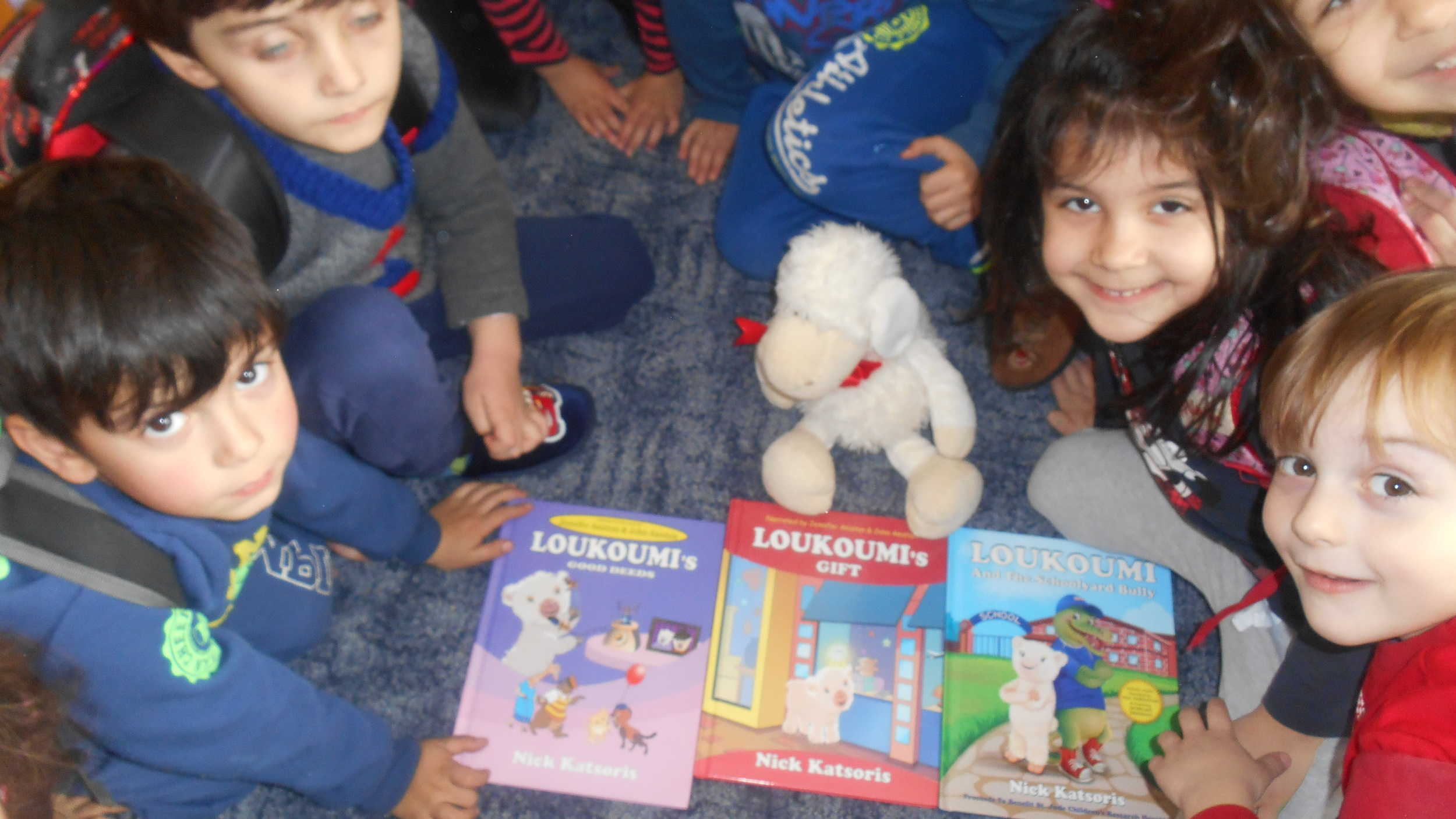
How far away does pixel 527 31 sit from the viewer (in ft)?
3.81

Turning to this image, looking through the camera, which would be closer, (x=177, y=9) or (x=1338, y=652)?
(x=177, y=9)

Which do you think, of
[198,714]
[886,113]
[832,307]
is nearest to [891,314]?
[832,307]

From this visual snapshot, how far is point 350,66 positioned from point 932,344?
23.4 inches

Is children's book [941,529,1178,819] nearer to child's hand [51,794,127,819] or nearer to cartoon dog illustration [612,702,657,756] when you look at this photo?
cartoon dog illustration [612,702,657,756]

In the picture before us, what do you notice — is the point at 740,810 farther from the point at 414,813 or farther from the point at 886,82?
the point at 886,82

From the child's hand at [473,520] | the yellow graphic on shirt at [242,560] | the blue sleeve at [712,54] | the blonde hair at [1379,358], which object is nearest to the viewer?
the blonde hair at [1379,358]

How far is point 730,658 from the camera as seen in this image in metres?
0.94

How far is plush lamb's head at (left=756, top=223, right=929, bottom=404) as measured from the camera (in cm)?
82

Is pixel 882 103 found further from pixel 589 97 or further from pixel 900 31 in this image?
pixel 589 97

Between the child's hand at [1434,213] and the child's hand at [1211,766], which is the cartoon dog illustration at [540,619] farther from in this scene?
the child's hand at [1434,213]

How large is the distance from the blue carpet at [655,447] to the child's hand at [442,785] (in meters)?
0.03

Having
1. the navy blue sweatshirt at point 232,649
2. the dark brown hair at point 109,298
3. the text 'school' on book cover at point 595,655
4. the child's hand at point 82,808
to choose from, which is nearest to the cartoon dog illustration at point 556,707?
the text 'school' on book cover at point 595,655

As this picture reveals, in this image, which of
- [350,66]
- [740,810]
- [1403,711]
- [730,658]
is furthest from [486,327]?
[1403,711]

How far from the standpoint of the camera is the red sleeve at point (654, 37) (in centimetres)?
115
